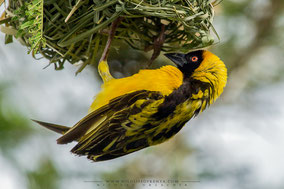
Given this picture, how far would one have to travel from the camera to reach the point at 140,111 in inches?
65.5

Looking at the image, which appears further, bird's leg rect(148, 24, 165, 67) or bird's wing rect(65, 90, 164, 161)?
bird's leg rect(148, 24, 165, 67)

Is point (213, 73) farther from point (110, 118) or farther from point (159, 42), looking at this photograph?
point (110, 118)

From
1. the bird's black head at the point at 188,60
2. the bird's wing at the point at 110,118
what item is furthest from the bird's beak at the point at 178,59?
the bird's wing at the point at 110,118

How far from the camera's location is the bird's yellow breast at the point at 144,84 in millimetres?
1704

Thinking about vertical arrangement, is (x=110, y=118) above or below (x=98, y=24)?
below

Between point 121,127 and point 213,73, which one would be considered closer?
point 121,127

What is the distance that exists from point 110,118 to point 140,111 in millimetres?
119

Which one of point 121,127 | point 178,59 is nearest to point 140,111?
point 121,127

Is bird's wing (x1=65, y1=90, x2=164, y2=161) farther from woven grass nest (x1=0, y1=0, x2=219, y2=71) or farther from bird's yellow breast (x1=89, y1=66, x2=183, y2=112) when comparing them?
woven grass nest (x1=0, y1=0, x2=219, y2=71)

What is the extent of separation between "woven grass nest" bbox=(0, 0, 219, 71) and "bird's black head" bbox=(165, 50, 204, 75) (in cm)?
4

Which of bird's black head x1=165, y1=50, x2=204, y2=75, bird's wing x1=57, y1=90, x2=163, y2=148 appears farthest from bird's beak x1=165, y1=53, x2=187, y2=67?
bird's wing x1=57, y1=90, x2=163, y2=148

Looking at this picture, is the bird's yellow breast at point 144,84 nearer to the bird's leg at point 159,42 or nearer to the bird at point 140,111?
the bird at point 140,111

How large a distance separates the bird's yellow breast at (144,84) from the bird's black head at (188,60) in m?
0.05

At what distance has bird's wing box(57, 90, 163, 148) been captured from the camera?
1.62 m
